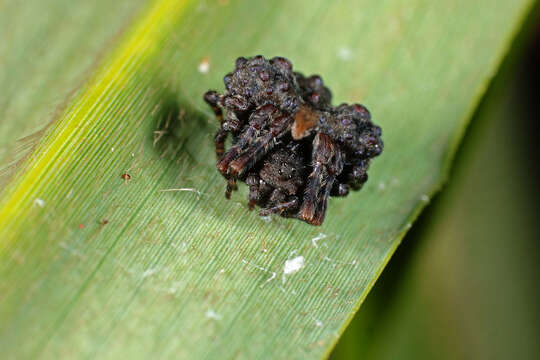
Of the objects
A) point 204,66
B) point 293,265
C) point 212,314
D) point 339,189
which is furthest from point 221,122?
point 212,314

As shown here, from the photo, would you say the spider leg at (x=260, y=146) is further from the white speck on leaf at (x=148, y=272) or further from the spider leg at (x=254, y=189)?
the white speck on leaf at (x=148, y=272)

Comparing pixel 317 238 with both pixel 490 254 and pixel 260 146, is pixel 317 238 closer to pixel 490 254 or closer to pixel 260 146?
pixel 260 146

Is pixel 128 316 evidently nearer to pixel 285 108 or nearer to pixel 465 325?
pixel 285 108

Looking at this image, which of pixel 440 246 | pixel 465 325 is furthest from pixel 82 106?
pixel 465 325

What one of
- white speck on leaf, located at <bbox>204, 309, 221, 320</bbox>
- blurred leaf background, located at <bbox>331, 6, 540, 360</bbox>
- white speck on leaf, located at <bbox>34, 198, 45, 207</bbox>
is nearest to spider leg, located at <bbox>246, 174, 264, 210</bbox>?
white speck on leaf, located at <bbox>204, 309, 221, 320</bbox>

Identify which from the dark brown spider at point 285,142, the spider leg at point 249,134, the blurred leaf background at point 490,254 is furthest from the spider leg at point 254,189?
the blurred leaf background at point 490,254

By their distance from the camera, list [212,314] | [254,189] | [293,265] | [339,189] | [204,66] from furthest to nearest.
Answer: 1. [204,66]
2. [339,189]
3. [254,189]
4. [293,265]
5. [212,314]
